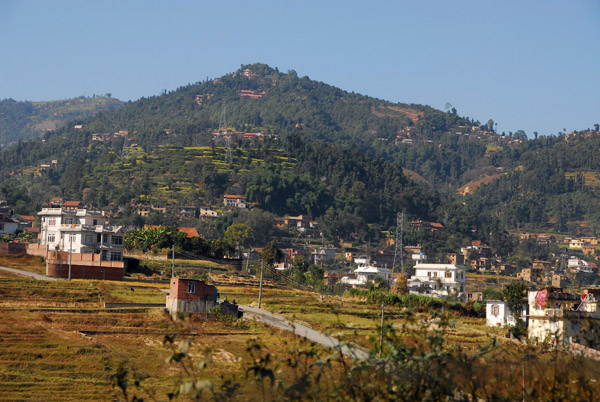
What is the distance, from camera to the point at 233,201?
165375mm

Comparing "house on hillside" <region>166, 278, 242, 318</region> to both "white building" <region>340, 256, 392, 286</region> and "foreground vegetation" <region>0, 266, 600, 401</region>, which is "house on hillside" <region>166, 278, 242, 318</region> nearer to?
"foreground vegetation" <region>0, 266, 600, 401</region>

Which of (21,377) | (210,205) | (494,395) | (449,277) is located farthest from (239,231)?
(494,395)

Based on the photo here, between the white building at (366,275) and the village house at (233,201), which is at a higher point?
the village house at (233,201)

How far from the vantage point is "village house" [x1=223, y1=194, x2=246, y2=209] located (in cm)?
16488

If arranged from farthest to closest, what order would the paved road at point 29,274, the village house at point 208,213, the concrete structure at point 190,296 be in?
the village house at point 208,213, the paved road at point 29,274, the concrete structure at point 190,296

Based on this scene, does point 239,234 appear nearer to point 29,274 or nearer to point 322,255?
point 322,255

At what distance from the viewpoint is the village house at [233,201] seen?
165 m

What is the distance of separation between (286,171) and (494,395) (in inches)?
6754

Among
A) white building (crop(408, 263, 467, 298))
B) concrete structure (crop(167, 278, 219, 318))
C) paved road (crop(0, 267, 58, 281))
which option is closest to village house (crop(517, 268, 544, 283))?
white building (crop(408, 263, 467, 298))

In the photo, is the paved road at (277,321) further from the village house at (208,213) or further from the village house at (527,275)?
the village house at (527,275)

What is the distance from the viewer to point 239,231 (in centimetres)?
13425

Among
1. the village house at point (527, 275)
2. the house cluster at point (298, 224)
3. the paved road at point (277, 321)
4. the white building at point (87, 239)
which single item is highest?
the house cluster at point (298, 224)

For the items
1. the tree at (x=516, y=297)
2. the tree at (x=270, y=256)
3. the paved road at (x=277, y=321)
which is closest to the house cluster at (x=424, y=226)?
the tree at (x=270, y=256)

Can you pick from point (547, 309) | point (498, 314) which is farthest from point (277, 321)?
point (498, 314)
